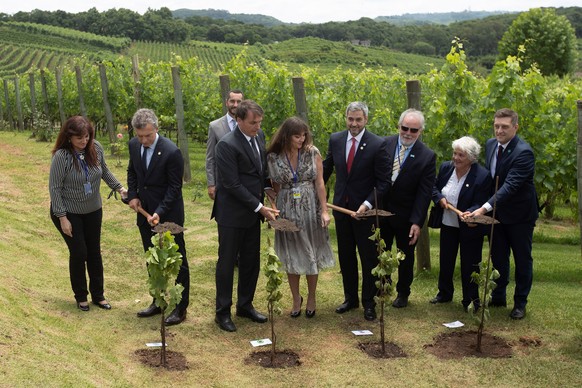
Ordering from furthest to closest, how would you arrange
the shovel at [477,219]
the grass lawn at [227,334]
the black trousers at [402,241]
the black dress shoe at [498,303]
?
1. the black dress shoe at [498,303]
2. the black trousers at [402,241]
3. the shovel at [477,219]
4. the grass lawn at [227,334]

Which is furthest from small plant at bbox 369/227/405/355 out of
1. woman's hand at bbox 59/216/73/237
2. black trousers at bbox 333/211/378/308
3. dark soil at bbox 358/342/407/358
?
woman's hand at bbox 59/216/73/237

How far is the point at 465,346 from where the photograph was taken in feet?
17.8

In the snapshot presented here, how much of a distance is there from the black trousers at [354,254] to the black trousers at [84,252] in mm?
2129

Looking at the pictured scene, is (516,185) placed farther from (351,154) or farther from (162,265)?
(162,265)

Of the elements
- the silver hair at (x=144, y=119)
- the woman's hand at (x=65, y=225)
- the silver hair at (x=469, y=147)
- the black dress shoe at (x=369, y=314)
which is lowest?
the black dress shoe at (x=369, y=314)

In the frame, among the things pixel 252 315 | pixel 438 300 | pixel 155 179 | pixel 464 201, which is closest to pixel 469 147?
pixel 464 201

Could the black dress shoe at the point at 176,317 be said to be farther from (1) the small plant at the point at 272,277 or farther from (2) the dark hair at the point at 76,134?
(2) the dark hair at the point at 76,134

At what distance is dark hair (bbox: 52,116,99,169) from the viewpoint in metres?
5.61

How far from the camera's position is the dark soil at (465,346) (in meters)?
5.23

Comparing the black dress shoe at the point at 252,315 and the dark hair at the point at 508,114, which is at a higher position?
the dark hair at the point at 508,114

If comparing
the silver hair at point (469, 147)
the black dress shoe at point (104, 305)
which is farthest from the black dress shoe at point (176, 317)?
the silver hair at point (469, 147)

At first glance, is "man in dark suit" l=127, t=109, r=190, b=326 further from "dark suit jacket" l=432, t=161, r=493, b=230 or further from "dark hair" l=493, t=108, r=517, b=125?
"dark hair" l=493, t=108, r=517, b=125

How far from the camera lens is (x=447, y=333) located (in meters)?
5.71

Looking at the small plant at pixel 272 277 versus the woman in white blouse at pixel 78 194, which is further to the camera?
the woman in white blouse at pixel 78 194
